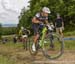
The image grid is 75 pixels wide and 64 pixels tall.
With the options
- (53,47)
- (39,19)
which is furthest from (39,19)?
(53,47)

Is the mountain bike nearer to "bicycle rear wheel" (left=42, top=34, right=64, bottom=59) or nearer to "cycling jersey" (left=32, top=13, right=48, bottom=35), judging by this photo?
"bicycle rear wheel" (left=42, top=34, right=64, bottom=59)

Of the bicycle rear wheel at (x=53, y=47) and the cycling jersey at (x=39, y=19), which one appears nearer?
the bicycle rear wheel at (x=53, y=47)

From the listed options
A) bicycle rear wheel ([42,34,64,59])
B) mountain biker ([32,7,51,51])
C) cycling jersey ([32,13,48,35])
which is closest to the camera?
bicycle rear wheel ([42,34,64,59])

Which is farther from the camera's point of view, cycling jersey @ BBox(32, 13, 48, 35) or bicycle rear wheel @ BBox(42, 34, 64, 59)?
cycling jersey @ BBox(32, 13, 48, 35)

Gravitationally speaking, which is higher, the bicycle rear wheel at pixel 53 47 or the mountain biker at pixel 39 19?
the mountain biker at pixel 39 19

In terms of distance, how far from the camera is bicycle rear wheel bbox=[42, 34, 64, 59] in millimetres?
12750

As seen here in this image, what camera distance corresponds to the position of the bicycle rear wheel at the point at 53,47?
12.8 meters

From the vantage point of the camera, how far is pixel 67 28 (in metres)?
65.5

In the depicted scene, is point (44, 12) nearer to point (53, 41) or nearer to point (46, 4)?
point (53, 41)

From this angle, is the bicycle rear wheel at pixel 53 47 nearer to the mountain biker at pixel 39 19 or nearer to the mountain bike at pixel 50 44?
the mountain bike at pixel 50 44

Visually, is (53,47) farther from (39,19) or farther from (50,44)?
(39,19)

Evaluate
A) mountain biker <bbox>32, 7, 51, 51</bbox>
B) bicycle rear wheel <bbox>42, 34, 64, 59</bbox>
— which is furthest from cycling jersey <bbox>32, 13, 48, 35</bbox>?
bicycle rear wheel <bbox>42, 34, 64, 59</bbox>

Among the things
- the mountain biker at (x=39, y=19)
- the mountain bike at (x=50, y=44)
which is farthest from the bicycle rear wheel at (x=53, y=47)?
the mountain biker at (x=39, y=19)

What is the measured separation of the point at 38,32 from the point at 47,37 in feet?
1.82
